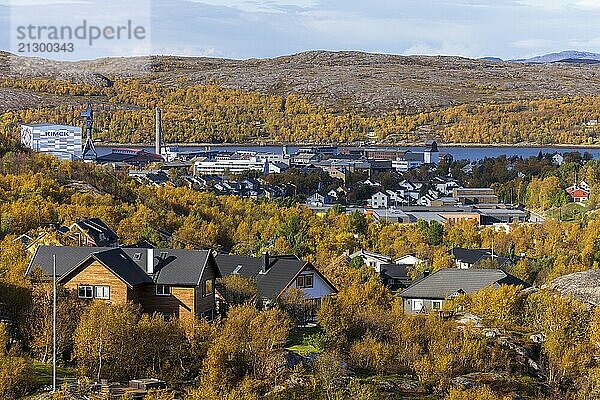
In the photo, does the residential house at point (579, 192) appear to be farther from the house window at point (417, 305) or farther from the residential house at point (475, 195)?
the house window at point (417, 305)

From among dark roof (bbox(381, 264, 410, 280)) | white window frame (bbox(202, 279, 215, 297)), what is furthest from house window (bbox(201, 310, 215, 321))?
dark roof (bbox(381, 264, 410, 280))

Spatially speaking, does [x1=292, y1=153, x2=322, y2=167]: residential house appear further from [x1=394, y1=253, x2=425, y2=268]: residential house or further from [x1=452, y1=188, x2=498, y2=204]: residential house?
[x1=394, y1=253, x2=425, y2=268]: residential house

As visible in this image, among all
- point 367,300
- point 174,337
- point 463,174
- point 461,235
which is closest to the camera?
point 174,337

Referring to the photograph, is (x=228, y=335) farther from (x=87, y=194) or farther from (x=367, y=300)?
(x=87, y=194)

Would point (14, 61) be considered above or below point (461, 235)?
above

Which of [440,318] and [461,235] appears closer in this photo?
[440,318]

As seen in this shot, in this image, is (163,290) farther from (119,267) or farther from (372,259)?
(372,259)

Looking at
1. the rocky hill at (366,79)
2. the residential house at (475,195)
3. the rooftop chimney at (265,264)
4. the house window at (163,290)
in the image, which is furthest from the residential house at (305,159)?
the house window at (163,290)

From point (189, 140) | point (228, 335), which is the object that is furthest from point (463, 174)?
point (228, 335)
